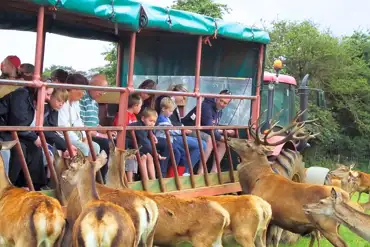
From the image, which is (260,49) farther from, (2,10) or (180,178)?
(2,10)

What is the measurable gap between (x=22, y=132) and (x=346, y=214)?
12.4ft

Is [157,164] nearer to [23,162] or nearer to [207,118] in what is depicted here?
[207,118]

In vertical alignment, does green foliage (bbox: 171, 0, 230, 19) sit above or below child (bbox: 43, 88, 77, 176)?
above

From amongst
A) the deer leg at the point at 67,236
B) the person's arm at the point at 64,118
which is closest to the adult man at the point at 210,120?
the person's arm at the point at 64,118

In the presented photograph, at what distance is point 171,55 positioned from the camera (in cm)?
1016

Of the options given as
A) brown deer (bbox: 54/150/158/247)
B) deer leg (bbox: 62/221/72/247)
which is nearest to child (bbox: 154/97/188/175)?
brown deer (bbox: 54/150/158/247)

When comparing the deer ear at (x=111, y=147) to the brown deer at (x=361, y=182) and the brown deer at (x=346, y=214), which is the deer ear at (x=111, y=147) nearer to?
the brown deer at (x=346, y=214)

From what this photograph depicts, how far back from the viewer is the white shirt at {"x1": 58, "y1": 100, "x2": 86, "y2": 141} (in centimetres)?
702

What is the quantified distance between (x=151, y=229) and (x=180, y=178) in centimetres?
187

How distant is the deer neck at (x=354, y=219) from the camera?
6.85 meters

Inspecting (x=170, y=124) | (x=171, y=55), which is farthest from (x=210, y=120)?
(x=171, y=55)

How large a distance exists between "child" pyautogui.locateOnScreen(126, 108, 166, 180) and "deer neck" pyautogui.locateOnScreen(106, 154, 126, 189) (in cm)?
54

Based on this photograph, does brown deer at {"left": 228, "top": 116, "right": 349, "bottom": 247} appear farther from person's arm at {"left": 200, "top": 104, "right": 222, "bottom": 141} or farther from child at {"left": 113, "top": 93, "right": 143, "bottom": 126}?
child at {"left": 113, "top": 93, "right": 143, "bottom": 126}

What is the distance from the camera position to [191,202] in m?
6.98
